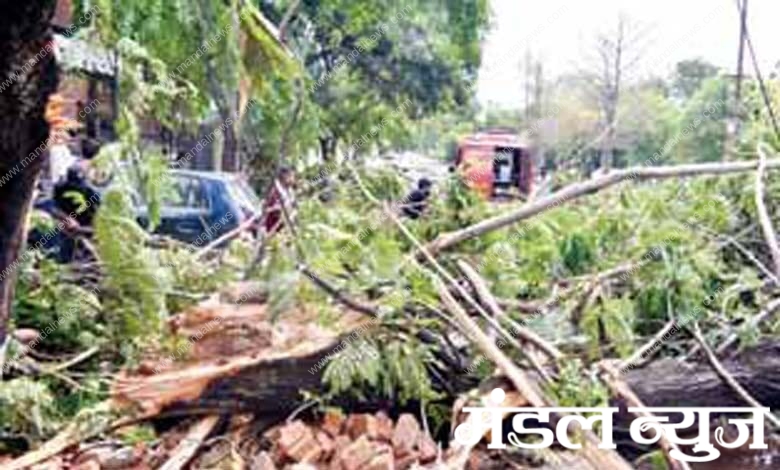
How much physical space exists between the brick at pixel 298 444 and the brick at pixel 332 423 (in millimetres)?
67

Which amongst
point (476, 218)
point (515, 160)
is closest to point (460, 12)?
point (515, 160)


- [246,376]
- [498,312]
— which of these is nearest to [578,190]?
[498,312]

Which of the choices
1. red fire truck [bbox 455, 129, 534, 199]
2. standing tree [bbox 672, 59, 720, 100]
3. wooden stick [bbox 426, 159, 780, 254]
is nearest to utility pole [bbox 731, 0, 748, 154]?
wooden stick [bbox 426, 159, 780, 254]

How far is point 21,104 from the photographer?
1707 millimetres

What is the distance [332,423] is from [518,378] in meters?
0.68

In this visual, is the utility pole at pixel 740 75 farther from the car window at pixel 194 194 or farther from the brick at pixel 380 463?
the car window at pixel 194 194

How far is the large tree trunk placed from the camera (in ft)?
5.41

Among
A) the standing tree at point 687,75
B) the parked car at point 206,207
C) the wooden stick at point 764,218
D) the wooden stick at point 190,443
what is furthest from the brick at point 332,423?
the standing tree at point 687,75

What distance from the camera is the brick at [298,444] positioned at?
3178 millimetres

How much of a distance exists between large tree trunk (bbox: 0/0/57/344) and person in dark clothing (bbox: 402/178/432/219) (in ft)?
10.7

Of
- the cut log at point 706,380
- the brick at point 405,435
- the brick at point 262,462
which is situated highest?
the cut log at point 706,380

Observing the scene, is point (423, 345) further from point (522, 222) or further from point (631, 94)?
point (631, 94)

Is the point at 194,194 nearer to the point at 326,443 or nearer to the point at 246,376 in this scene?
the point at 246,376

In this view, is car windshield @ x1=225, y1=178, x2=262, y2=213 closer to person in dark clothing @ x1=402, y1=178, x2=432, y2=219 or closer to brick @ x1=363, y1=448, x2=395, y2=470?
person in dark clothing @ x1=402, y1=178, x2=432, y2=219
